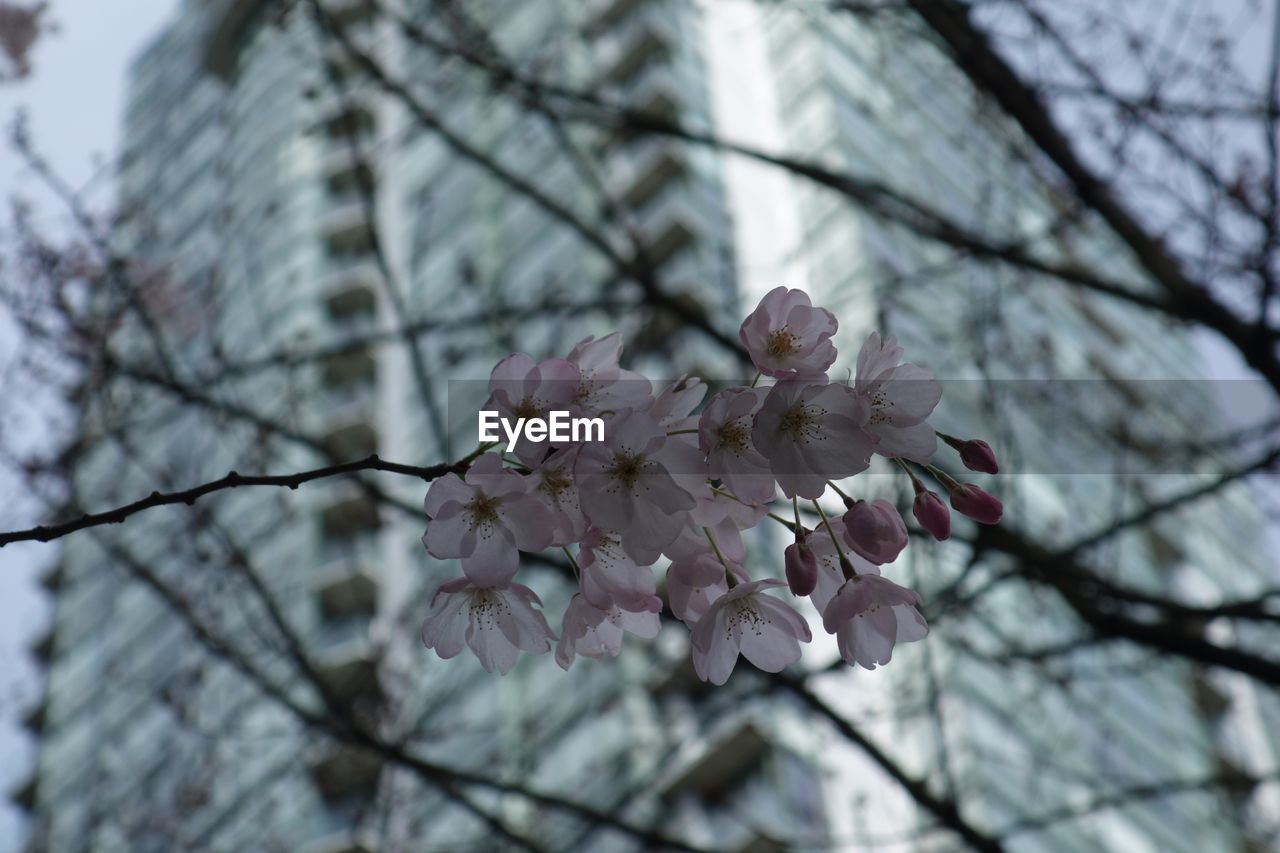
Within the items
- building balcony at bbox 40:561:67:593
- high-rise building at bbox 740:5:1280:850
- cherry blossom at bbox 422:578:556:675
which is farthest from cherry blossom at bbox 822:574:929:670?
building balcony at bbox 40:561:67:593

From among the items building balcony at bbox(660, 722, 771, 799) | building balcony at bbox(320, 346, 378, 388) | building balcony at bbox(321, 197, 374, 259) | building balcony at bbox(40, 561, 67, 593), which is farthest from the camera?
building balcony at bbox(321, 197, 374, 259)

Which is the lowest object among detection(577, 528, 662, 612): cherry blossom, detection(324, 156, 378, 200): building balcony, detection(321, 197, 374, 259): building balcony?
detection(577, 528, 662, 612): cherry blossom

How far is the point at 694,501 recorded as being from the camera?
1439 mm

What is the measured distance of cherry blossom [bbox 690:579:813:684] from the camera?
1.55 metres

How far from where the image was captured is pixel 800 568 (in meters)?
1.49

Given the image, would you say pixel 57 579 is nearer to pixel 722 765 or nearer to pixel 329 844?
pixel 722 765

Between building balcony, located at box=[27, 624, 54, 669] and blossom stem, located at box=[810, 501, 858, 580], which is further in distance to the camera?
building balcony, located at box=[27, 624, 54, 669]

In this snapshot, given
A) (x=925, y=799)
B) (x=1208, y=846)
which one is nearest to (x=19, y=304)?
(x=925, y=799)

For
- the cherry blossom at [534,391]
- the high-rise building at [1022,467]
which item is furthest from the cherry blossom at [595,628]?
the high-rise building at [1022,467]

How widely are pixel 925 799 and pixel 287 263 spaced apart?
20162 mm

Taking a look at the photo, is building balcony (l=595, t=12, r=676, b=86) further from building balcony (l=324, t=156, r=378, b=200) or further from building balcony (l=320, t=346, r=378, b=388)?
building balcony (l=320, t=346, r=378, b=388)

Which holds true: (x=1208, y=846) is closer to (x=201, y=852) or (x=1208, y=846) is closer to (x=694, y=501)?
(x=201, y=852)

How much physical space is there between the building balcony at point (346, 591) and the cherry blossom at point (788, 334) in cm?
1696

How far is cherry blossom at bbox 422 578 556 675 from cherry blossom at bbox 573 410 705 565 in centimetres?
23
